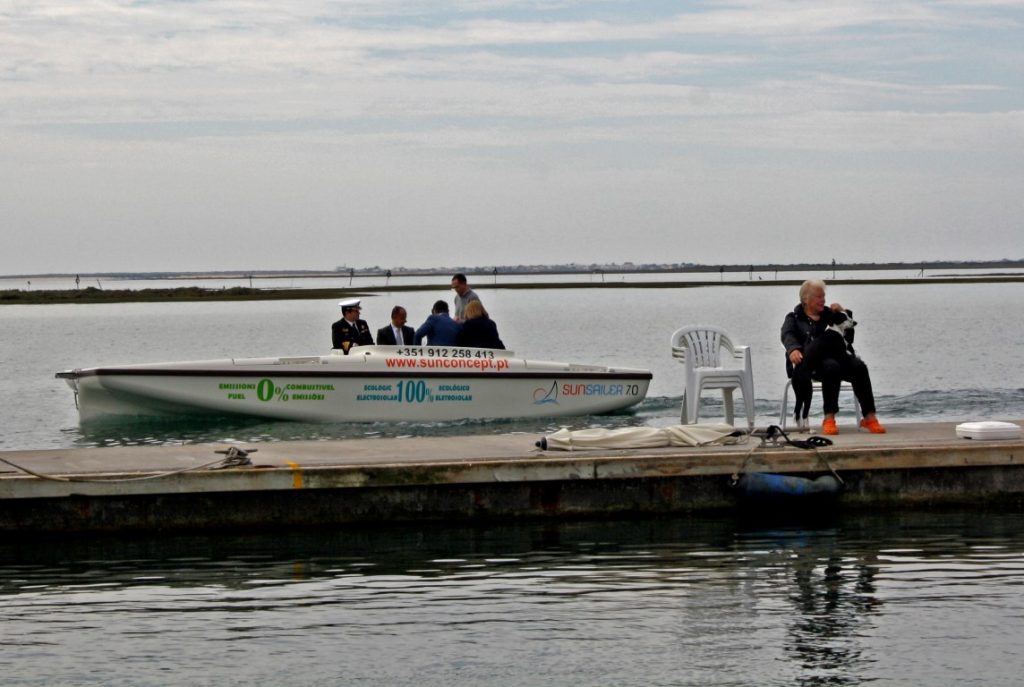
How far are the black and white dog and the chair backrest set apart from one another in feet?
4.92

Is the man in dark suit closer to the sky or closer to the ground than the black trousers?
closer to the sky

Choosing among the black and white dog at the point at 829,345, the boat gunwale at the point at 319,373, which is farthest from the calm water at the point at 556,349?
the black and white dog at the point at 829,345

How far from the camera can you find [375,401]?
19250mm

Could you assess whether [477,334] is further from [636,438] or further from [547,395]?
[636,438]

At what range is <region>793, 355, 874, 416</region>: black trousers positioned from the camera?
12977 millimetres

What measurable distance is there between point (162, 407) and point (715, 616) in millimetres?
11337

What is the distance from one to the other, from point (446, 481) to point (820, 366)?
11.7ft

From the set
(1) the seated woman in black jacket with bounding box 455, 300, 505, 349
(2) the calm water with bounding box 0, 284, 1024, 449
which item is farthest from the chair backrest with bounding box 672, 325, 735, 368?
(2) the calm water with bounding box 0, 284, 1024, 449

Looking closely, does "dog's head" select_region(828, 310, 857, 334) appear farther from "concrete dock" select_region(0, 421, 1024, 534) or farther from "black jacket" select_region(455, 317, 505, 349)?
"black jacket" select_region(455, 317, 505, 349)

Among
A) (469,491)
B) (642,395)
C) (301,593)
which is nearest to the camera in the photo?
(301,593)

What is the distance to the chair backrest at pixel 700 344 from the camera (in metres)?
14.6

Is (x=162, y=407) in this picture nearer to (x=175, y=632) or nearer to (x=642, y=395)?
(x=642, y=395)

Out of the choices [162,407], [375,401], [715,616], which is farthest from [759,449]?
[162,407]

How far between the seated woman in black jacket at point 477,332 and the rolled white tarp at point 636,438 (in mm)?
6587
